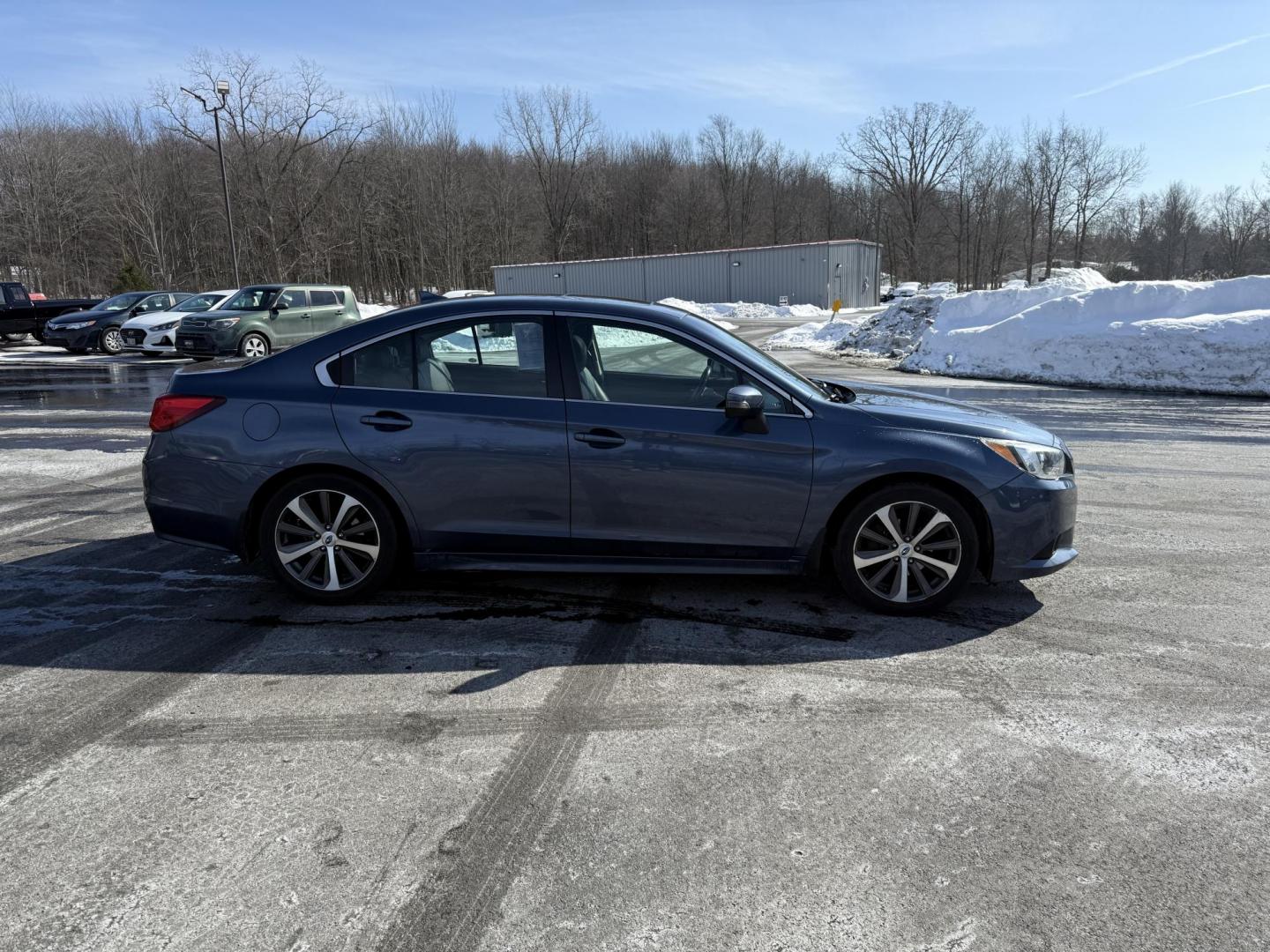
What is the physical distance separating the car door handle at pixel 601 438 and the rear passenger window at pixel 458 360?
410 mm

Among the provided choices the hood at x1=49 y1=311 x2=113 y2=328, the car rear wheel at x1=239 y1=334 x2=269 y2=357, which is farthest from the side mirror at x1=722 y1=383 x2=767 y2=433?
the hood at x1=49 y1=311 x2=113 y2=328

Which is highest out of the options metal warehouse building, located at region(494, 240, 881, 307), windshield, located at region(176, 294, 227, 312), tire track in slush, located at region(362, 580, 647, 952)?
metal warehouse building, located at region(494, 240, 881, 307)

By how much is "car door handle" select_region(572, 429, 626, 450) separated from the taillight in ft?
6.54

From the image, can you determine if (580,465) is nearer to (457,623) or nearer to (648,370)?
(648,370)

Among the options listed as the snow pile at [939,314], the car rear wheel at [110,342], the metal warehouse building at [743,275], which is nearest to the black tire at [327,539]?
the snow pile at [939,314]

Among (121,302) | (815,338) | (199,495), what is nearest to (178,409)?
(199,495)

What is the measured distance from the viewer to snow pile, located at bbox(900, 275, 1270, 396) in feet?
52.6

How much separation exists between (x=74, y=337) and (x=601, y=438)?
24352 millimetres

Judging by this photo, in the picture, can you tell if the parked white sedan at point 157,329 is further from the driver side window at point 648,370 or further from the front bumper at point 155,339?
the driver side window at point 648,370

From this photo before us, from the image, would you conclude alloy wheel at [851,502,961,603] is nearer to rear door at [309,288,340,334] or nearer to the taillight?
the taillight

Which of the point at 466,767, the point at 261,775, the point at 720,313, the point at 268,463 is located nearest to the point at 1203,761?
the point at 466,767

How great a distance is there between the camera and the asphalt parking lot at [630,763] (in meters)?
2.36

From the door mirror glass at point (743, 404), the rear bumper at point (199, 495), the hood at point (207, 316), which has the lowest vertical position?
the rear bumper at point (199, 495)

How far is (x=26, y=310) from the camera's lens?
26.0 m
